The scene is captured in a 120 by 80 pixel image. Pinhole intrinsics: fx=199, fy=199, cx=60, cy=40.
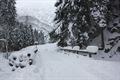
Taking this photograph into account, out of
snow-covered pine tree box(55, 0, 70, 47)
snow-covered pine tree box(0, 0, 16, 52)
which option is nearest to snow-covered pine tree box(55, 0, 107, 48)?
snow-covered pine tree box(55, 0, 70, 47)

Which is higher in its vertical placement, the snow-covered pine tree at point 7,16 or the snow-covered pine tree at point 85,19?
the snow-covered pine tree at point 7,16

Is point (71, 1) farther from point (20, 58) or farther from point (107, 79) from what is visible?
point (107, 79)

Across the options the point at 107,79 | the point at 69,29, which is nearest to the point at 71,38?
the point at 69,29

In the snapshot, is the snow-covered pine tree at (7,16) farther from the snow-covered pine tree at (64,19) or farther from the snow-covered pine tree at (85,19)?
the snow-covered pine tree at (85,19)

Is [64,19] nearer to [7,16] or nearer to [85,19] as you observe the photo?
[85,19]

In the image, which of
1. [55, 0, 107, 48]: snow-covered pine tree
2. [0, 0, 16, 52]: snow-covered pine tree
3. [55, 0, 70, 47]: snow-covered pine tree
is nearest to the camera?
[55, 0, 107, 48]: snow-covered pine tree

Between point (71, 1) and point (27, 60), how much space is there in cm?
759

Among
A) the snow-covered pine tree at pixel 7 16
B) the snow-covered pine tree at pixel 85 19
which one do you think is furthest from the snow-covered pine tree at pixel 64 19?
the snow-covered pine tree at pixel 7 16

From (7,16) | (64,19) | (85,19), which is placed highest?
(7,16)

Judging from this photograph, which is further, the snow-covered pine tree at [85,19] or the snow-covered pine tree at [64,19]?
the snow-covered pine tree at [64,19]

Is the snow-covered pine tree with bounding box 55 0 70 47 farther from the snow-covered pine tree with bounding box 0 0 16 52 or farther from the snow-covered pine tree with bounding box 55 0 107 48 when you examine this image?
the snow-covered pine tree with bounding box 0 0 16 52

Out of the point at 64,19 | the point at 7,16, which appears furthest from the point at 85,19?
the point at 7,16

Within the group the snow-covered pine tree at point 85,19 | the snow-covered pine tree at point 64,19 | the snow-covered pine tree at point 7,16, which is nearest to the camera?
the snow-covered pine tree at point 85,19

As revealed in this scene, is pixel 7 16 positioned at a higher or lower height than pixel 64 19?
higher
